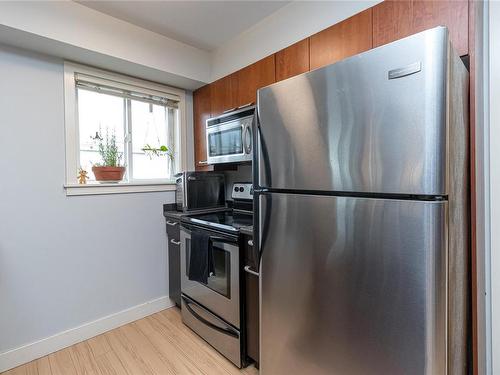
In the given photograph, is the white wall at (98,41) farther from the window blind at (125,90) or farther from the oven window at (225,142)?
the oven window at (225,142)

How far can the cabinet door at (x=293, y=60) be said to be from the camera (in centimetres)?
171

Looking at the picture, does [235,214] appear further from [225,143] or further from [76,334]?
[76,334]

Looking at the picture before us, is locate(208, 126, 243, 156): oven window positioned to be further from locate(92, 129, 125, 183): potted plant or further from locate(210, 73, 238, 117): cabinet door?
locate(92, 129, 125, 183): potted plant

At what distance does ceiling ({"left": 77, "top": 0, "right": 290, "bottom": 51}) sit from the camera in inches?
72.9

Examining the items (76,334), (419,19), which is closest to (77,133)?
(76,334)

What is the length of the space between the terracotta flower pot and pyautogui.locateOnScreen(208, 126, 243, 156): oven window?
79 centimetres

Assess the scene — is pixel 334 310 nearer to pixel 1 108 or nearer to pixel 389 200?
pixel 389 200

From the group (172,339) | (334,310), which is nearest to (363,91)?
(334,310)

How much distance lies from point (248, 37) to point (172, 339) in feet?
8.03

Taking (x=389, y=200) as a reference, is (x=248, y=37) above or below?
above

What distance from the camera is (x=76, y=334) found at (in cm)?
207

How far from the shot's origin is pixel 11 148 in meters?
1.82

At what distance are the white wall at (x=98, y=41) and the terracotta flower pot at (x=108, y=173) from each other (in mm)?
822

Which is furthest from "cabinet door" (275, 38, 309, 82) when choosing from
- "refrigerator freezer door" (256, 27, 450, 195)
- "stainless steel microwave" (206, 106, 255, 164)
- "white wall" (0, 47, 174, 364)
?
"white wall" (0, 47, 174, 364)
